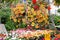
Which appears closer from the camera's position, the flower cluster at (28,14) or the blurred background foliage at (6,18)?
the flower cluster at (28,14)

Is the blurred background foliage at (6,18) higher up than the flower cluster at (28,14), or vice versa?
the flower cluster at (28,14)

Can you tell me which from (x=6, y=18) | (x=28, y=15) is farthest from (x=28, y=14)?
(x=6, y=18)

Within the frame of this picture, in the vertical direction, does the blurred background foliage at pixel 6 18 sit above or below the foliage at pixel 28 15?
below

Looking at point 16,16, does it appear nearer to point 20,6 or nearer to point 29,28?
point 20,6

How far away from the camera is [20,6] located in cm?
862

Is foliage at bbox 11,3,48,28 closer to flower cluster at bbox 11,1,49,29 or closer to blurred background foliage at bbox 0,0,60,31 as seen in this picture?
flower cluster at bbox 11,1,49,29

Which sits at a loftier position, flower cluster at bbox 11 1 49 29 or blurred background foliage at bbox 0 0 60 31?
flower cluster at bbox 11 1 49 29

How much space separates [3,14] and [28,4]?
5346mm

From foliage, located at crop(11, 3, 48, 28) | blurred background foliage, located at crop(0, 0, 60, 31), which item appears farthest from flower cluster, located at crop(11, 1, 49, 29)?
blurred background foliage, located at crop(0, 0, 60, 31)

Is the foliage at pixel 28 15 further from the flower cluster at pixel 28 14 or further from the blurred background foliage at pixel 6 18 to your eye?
the blurred background foliage at pixel 6 18

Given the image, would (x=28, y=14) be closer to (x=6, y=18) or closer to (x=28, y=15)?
(x=28, y=15)

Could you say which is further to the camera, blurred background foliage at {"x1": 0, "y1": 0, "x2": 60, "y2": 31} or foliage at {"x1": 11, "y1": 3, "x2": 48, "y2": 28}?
blurred background foliage at {"x1": 0, "y1": 0, "x2": 60, "y2": 31}

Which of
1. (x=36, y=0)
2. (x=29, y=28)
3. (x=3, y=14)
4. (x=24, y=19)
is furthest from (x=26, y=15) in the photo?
(x=3, y=14)

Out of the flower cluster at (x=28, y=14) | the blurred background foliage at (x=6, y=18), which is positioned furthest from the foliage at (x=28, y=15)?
the blurred background foliage at (x=6, y=18)
